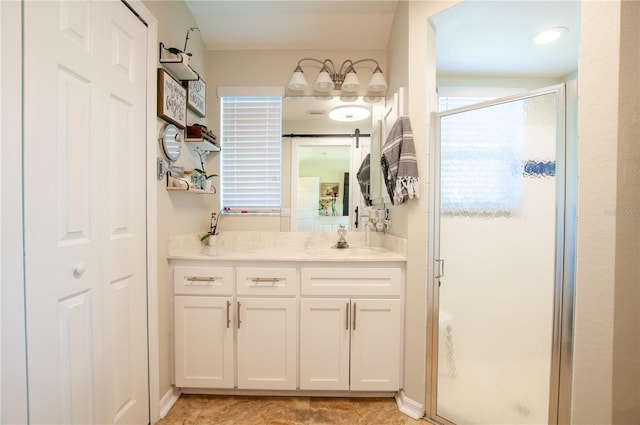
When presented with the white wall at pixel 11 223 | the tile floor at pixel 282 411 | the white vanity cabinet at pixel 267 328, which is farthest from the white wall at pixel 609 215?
the white wall at pixel 11 223

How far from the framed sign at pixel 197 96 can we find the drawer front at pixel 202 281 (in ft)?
3.67

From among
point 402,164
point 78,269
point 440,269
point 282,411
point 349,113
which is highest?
point 349,113

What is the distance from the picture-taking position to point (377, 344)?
154 centimetres

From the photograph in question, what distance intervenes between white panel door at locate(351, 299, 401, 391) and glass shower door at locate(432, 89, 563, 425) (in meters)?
0.24

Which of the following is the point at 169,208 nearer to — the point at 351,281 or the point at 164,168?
the point at 164,168

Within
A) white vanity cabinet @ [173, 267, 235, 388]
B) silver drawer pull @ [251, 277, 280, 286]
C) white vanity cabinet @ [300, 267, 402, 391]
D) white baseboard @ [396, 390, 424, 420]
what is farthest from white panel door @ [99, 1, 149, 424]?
white baseboard @ [396, 390, 424, 420]

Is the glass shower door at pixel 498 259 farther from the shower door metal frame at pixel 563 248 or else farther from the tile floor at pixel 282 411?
the tile floor at pixel 282 411

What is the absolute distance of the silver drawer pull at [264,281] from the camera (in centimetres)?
155

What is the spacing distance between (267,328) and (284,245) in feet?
2.30

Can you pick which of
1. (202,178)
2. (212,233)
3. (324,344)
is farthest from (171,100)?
(324,344)

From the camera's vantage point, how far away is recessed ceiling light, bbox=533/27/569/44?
1.64 meters

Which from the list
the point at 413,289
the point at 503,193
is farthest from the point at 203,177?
the point at 503,193

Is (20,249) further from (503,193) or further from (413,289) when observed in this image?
(503,193)

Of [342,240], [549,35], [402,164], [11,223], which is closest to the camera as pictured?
[11,223]
